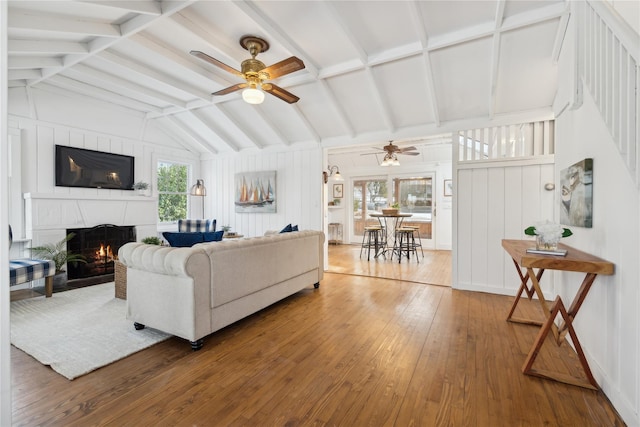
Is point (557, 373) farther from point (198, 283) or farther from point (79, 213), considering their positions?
point (79, 213)

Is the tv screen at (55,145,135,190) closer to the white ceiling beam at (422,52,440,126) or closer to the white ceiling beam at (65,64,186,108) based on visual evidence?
the white ceiling beam at (65,64,186,108)

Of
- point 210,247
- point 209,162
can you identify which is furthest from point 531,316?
point 209,162

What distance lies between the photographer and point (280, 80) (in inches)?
168

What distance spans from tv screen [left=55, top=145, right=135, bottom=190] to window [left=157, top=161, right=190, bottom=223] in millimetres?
833

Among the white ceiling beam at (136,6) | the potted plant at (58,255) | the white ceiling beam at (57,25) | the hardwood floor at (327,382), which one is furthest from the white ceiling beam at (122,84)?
the hardwood floor at (327,382)

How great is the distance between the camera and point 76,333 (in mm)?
2617

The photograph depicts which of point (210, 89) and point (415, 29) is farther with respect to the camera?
point (210, 89)

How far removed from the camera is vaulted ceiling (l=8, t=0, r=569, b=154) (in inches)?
111

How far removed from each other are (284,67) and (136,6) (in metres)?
1.38

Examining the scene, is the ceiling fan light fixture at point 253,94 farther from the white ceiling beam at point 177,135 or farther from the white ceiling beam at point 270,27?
the white ceiling beam at point 177,135

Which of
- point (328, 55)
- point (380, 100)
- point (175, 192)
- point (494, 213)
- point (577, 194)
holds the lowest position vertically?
point (494, 213)

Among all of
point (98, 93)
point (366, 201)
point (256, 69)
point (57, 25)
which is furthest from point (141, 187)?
point (366, 201)

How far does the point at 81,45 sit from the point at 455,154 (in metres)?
4.90

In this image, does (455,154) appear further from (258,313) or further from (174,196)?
(174,196)
